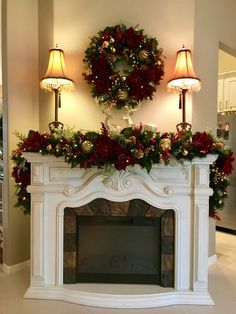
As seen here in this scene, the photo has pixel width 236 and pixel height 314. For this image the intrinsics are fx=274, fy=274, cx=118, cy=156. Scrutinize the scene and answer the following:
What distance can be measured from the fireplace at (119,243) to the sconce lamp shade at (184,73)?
1119 millimetres

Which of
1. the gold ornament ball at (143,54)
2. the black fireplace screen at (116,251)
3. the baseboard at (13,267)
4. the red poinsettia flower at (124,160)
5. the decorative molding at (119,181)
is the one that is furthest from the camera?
the baseboard at (13,267)

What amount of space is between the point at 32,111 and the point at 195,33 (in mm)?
1815

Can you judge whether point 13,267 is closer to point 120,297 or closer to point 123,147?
point 120,297

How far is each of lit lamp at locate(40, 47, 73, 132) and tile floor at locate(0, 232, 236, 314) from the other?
1478 millimetres

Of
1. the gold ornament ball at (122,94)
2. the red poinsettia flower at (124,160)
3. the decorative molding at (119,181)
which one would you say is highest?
the gold ornament ball at (122,94)

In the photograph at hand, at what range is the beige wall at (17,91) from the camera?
2.72m

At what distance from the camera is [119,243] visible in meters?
2.40

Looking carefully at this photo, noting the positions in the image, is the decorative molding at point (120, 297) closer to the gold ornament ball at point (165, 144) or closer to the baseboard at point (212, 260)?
the baseboard at point (212, 260)

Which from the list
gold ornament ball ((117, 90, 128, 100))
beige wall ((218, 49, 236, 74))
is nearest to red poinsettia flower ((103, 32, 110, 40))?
gold ornament ball ((117, 90, 128, 100))

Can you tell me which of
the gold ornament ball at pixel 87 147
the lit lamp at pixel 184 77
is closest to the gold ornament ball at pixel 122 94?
the lit lamp at pixel 184 77

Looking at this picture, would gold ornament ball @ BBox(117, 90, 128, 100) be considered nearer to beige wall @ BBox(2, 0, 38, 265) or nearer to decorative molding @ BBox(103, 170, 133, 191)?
decorative molding @ BBox(103, 170, 133, 191)

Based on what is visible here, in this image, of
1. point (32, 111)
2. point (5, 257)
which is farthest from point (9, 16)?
point (5, 257)

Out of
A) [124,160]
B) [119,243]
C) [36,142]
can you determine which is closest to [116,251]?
[119,243]

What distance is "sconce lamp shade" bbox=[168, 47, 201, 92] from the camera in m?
2.43
